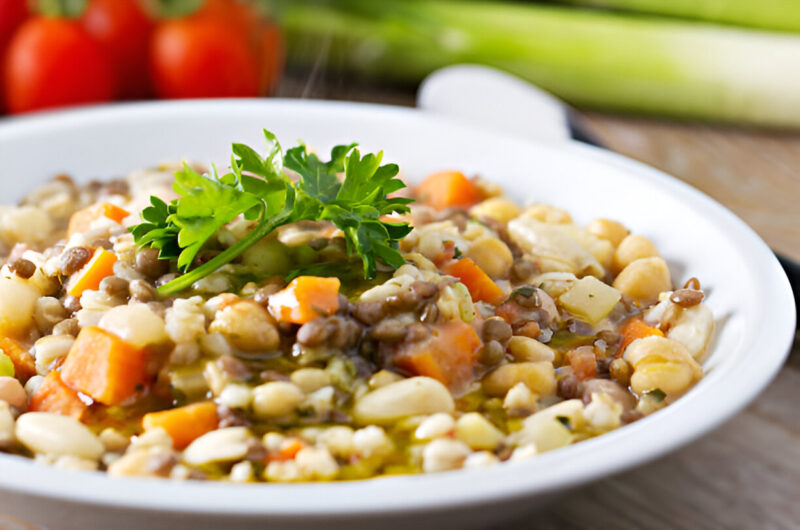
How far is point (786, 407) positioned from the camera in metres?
3.31

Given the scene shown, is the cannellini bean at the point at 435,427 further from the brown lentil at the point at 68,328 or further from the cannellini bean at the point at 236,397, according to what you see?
the brown lentil at the point at 68,328

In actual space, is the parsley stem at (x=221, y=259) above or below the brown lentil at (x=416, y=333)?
above

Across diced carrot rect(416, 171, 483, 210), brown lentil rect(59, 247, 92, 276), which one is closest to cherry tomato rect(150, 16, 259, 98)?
diced carrot rect(416, 171, 483, 210)

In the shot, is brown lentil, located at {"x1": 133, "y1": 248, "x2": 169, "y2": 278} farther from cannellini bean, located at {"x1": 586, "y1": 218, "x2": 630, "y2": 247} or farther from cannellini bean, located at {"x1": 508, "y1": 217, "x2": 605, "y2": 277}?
cannellini bean, located at {"x1": 586, "y1": 218, "x2": 630, "y2": 247}

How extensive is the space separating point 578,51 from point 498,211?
132 inches

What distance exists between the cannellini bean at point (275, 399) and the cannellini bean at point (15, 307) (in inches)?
33.3

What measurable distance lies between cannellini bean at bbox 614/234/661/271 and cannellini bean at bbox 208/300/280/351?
1.36m

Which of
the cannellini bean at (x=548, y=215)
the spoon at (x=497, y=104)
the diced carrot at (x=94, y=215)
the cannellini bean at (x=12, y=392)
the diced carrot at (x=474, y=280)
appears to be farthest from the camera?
the spoon at (x=497, y=104)

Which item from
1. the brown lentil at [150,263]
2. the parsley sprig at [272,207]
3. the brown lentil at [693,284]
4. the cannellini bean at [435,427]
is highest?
the parsley sprig at [272,207]

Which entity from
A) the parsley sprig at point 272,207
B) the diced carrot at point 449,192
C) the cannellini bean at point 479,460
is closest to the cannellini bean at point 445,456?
the cannellini bean at point 479,460

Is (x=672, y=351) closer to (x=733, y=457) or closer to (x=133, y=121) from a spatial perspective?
(x=733, y=457)

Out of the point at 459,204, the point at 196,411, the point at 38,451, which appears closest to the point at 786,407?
the point at 459,204

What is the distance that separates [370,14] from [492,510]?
18.2 feet

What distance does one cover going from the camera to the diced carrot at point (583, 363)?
8.79 ft
